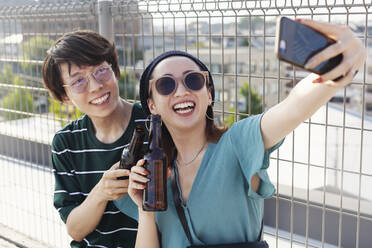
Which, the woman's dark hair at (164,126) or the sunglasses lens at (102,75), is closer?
the woman's dark hair at (164,126)

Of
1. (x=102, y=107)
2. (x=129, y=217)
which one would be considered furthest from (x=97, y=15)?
(x=129, y=217)

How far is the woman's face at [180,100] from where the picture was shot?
180cm

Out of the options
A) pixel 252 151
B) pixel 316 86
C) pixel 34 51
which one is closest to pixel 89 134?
pixel 252 151

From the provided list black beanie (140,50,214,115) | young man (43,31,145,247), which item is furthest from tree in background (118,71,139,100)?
black beanie (140,50,214,115)

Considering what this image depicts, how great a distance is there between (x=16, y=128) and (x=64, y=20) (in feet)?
4.10

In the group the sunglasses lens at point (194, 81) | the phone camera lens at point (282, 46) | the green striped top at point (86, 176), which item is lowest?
the green striped top at point (86, 176)

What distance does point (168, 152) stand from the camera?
2.00 meters

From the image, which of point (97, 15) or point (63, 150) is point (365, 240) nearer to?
point (63, 150)

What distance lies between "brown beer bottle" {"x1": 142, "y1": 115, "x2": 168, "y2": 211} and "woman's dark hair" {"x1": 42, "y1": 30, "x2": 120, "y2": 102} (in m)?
0.60

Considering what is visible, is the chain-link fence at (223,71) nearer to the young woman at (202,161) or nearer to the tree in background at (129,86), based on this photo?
the tree in background at (129,86)

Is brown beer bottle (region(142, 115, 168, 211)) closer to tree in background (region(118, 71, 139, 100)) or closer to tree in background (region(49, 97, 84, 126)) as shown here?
tree in background (region(118, 71, 139, 100))

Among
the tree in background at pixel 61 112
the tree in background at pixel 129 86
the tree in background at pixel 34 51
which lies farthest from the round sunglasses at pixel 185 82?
the tree in background at pixel 34 51

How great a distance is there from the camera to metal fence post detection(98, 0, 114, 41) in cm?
317

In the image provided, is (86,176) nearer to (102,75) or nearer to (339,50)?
(102,75)
